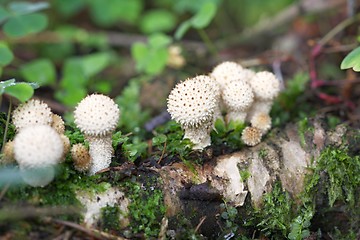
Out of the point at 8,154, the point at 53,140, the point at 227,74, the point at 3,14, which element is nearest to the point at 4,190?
the point at 8,154

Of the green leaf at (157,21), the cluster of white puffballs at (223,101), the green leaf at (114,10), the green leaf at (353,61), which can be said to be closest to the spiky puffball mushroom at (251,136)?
the cluster of white puffballs at (223,101)

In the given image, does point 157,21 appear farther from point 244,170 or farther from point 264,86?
point 244,170

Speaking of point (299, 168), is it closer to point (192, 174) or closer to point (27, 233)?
point (192, 174)

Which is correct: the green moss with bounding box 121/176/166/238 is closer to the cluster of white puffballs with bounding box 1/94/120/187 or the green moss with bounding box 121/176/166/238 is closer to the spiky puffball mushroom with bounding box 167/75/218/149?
the cluster of white puffballs with bounding box 1/94/120/187

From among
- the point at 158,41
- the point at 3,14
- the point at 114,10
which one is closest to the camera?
the point at 3,14

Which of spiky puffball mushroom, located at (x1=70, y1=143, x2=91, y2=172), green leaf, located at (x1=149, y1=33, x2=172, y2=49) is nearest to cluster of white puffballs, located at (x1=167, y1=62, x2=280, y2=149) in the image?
spiky puffball mushroom, located at (x1=70, y1=143, x2=91, y2=172)

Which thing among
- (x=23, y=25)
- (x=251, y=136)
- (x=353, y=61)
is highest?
(x=23, y=25)
